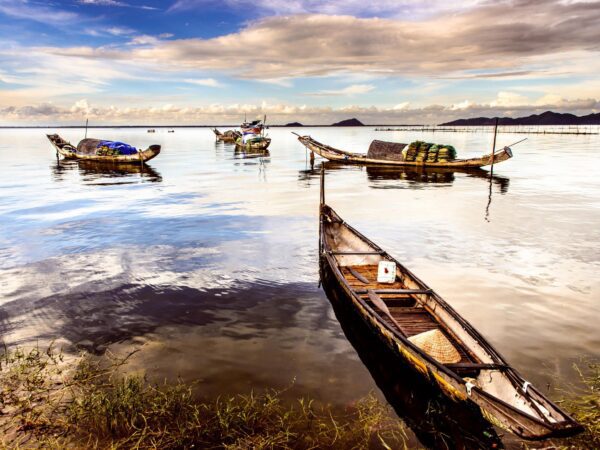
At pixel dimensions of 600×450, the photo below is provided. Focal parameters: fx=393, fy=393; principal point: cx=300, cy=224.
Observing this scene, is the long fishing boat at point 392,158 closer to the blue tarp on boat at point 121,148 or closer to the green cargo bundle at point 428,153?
the green cargo bundle at point 428,153

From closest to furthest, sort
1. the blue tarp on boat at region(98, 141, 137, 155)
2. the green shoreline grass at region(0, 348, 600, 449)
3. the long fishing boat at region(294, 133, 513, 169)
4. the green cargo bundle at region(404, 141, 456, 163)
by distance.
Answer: the green shoreline grass at region(0, 348, 600, 449)
the long fishing boat at region(294, 133, 513, 169)
the green cargo bundle at region(404, 141, 456, 163)
the blue tarp on boat at region(98, 141, 137, 155)

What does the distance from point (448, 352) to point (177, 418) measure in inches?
185

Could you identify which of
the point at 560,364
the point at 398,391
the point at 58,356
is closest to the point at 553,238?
the point at 560,364

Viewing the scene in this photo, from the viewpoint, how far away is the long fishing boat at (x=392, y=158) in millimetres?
40850

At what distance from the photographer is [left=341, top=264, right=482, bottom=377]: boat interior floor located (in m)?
6.51

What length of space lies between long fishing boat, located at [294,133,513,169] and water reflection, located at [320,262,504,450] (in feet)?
122

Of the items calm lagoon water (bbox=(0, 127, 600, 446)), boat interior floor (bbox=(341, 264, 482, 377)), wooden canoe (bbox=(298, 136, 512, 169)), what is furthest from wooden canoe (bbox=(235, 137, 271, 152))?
boat interior floor (bbox=(341, 264, 482, 377))

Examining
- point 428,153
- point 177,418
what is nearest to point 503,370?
point 177,418

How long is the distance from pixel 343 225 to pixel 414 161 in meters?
32.6

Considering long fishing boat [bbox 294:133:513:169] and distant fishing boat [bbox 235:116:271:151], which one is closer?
long fishing boat [bbox 294:133:513:169]

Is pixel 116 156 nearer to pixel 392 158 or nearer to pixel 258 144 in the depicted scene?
pixel 258 144

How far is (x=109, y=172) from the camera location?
43.8 m

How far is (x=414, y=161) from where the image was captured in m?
44.3

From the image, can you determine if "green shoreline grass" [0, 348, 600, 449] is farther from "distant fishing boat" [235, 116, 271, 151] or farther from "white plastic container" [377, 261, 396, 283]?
"distant fishing boat" [235, 116, 271, 151]
